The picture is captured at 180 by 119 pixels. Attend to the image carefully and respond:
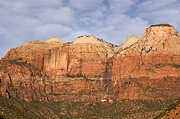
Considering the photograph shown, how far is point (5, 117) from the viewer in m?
194

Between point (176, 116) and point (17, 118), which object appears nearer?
point (176, 116)

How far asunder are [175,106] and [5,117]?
278 ft

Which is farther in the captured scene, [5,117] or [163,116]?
[5,117]

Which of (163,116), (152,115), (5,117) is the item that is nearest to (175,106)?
(163,116)

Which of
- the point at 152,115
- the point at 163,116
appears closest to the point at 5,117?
the point at 152,115

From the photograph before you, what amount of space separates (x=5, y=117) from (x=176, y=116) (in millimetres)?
87257

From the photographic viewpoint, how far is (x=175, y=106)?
135625 millimetres

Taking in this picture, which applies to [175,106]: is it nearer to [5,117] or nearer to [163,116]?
[163,116]

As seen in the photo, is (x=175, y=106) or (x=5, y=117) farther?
(x=5, y=117)

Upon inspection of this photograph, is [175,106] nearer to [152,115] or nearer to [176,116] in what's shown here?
[176,116]

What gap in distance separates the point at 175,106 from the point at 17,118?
8526 cm

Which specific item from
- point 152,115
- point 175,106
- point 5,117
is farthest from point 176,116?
point 5,117

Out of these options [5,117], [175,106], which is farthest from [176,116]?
[5,117]

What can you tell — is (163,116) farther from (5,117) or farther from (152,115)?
(5,117)
